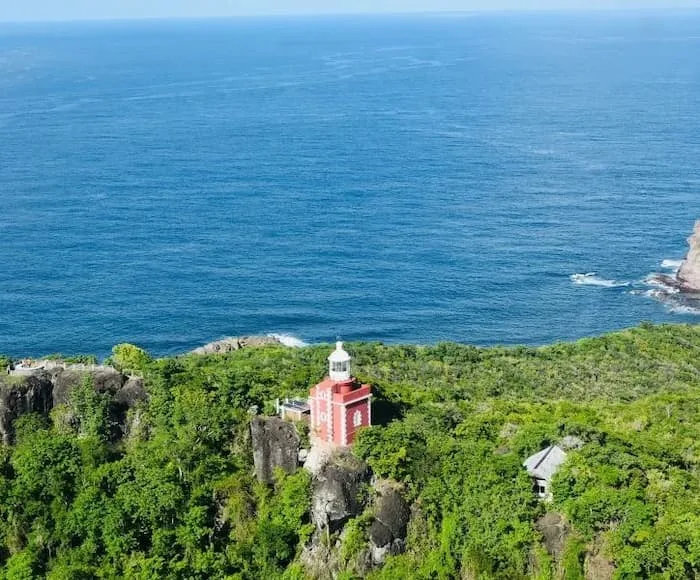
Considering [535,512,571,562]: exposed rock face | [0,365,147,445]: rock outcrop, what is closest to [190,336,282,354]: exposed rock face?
[0,365,147,445]: rock outcrop

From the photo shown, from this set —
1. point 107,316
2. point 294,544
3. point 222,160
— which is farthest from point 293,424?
point 222,160

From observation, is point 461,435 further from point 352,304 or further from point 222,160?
point 222,160

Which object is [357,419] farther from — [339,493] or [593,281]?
[593,281]

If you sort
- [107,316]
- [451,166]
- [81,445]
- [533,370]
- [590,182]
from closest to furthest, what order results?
[81,445] → [533,370] → [107,316] → [590,182] → [451,166]

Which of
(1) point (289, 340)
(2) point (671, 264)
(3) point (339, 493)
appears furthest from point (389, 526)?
(2) point (671, 264)

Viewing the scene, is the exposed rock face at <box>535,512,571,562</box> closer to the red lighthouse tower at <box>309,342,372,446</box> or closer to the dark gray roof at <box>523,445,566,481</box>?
the dark gray roof at <box>523,445,566,481</box>

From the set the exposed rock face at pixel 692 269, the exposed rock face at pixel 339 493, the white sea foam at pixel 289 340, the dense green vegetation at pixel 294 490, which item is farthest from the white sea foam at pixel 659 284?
the exposed rock face at pixel 339 493
